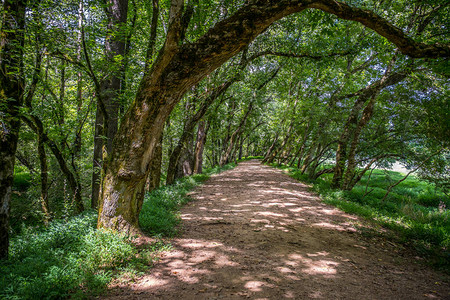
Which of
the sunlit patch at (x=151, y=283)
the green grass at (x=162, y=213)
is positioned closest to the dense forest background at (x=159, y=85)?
the green grass at (x=162, y=213)

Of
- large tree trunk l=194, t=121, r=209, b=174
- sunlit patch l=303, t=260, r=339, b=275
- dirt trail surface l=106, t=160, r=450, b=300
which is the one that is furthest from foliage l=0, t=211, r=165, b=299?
large tree trunk l=194, t=121, r=209, b=174

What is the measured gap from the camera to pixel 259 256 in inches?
147

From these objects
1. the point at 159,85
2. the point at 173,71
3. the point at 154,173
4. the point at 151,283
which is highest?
the point at 173,71

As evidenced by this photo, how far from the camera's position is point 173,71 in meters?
3.42

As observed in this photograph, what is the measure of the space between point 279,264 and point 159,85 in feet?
11.3

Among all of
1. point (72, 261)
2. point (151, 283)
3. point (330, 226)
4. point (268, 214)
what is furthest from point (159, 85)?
point (330, 226)

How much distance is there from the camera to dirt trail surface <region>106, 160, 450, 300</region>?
2.85 m

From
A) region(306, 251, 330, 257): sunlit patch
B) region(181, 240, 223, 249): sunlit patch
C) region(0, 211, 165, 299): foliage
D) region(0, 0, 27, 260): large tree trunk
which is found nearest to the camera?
region(0, 211, 165, 299): foliage

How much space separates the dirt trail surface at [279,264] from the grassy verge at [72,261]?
273 mm

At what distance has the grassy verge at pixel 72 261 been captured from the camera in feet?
8.32

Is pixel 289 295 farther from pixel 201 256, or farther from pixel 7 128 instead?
pixel 7 128

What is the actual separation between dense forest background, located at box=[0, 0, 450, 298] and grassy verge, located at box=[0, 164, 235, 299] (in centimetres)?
34

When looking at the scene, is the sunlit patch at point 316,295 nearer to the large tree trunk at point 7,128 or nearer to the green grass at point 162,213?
the green grass at point 162,213

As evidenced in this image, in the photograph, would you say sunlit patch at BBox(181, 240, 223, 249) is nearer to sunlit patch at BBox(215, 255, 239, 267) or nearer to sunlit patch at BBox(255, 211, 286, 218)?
sunlit patch at BBox(215, 255, 239, 267)
